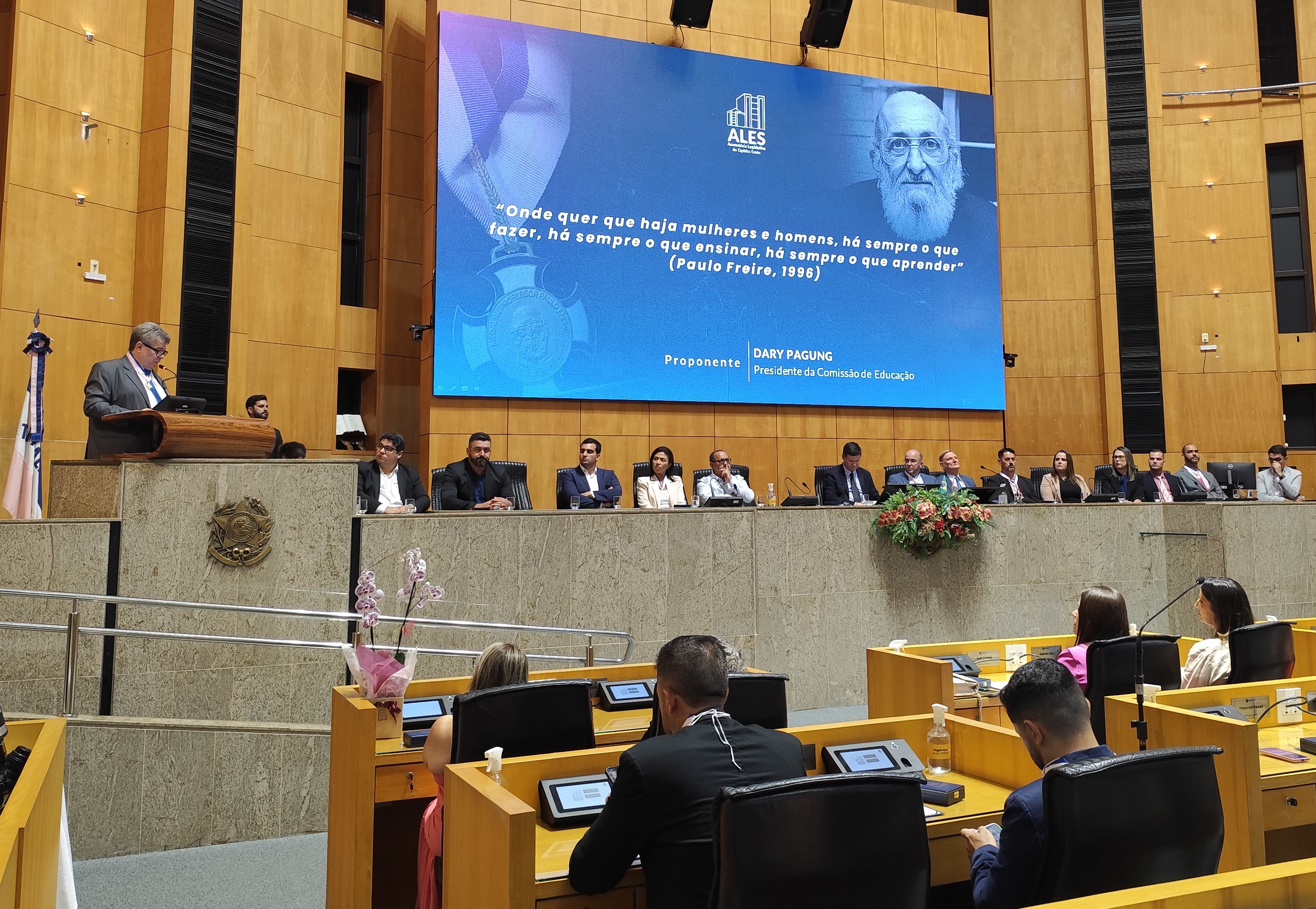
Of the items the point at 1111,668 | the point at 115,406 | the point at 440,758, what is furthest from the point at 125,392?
the point at 1111,668

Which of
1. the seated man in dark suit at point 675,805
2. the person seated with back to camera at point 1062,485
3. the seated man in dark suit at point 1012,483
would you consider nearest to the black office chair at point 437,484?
the seated man in dark suit at point 1012,483

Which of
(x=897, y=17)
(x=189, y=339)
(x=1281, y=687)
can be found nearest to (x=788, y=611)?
(x=1281, y=687)

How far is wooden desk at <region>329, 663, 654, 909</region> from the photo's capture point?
2988 mm

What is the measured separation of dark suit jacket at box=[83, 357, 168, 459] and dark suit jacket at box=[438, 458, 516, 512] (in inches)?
81.0

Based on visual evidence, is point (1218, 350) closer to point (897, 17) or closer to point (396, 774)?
point (897, 17)

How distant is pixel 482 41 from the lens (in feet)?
28.0

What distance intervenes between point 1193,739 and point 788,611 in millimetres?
3668

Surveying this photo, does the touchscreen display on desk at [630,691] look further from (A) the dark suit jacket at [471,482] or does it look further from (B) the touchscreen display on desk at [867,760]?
(A) the dark suit jacket at [471,482]

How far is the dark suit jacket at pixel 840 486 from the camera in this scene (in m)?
7.63

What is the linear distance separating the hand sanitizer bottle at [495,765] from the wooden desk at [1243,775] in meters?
1.64

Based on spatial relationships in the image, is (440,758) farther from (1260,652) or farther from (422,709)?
(1260,652)

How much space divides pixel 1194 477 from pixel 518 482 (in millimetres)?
6065

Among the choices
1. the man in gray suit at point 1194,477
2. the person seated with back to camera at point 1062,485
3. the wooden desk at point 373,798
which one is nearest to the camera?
the wooden desk at point 373,798

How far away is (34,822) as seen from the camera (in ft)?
6.23
